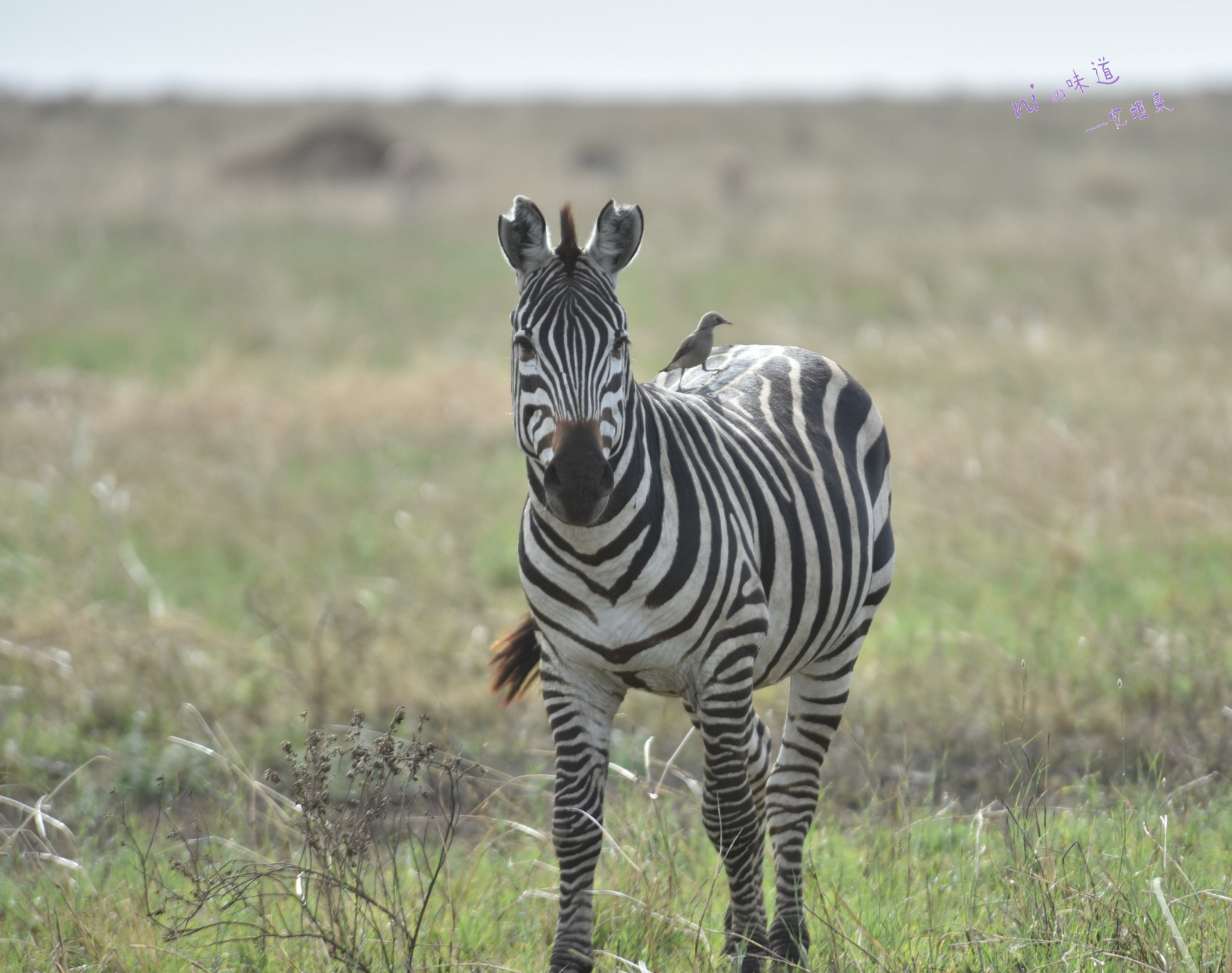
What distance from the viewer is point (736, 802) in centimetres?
334

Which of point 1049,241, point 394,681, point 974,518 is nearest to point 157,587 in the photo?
point 394,681

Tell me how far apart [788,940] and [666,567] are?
136 centimetres

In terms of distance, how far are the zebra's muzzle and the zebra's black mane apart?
501 millimetres

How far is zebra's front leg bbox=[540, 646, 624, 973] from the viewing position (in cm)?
331

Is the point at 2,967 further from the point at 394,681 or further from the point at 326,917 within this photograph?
the point at 394,681

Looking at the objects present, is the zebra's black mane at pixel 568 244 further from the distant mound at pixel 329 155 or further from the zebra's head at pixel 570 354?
the distant mound at pixel 329 155

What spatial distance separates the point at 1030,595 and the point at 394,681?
356 centimetres

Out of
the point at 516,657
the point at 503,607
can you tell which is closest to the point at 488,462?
Answer: the point at 503,607

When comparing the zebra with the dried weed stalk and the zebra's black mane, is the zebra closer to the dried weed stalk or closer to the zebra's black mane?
the zebra's black mane

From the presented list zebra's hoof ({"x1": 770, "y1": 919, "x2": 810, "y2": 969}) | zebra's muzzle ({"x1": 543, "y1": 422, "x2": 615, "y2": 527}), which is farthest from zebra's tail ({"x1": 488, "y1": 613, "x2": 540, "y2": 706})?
zebra's muzzle ({"x1": 543, "y1": 422, "x2": 615, "y2": 527})

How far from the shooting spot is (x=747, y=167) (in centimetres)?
3372

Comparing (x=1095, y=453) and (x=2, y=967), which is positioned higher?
(x=1095, y=453)

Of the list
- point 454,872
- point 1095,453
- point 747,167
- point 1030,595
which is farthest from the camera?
point 747,167

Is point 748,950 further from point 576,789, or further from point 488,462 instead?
point 488,462
